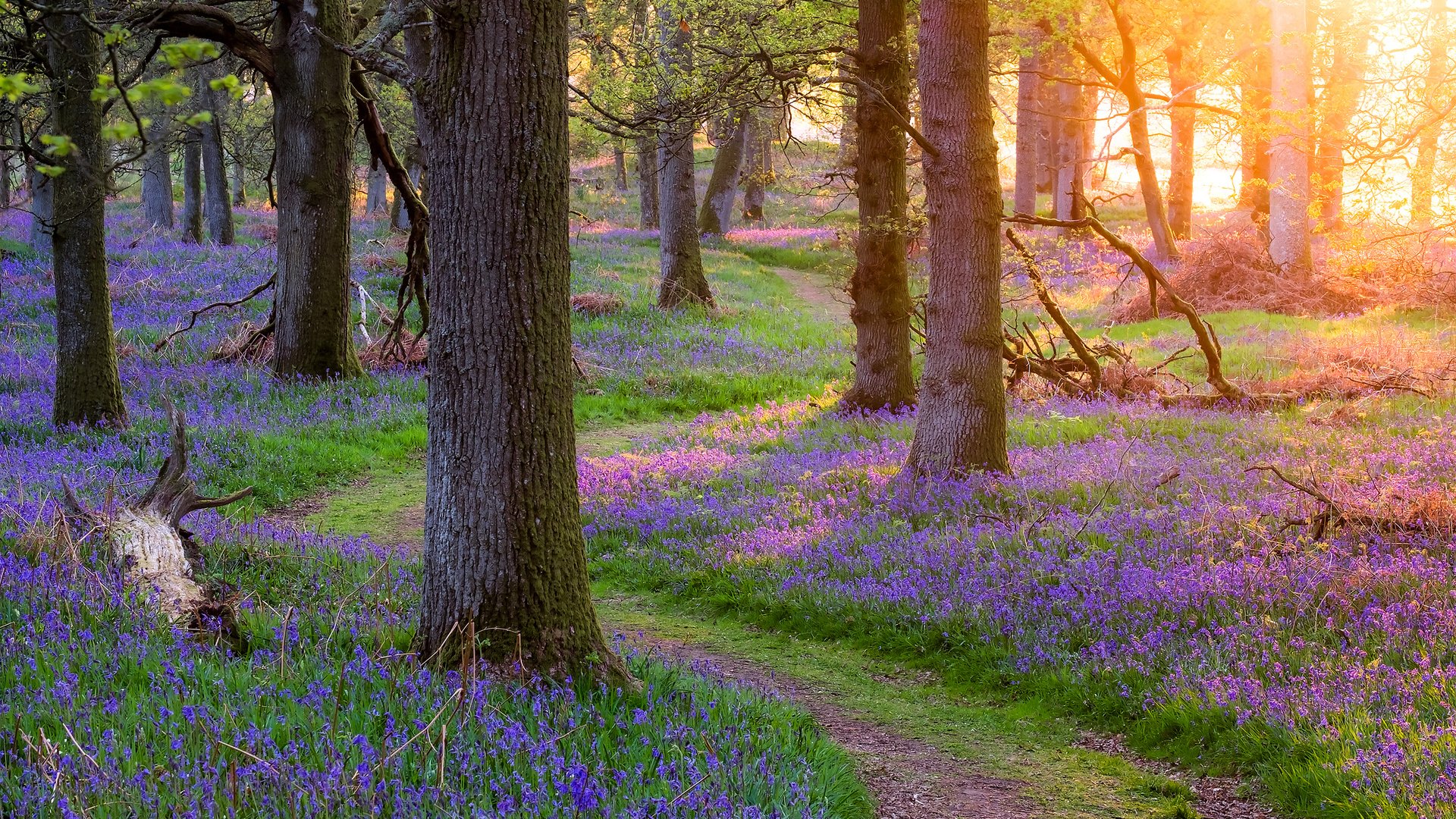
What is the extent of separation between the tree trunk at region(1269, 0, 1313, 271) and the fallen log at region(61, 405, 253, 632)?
20070mm

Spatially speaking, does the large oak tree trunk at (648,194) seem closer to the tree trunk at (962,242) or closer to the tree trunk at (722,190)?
the tree trunk at (722,190)

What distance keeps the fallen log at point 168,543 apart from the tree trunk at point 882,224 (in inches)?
321

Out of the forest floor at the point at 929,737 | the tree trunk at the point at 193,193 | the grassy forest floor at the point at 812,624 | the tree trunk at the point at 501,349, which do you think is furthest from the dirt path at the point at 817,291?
the tree trunk at the point at 501,349

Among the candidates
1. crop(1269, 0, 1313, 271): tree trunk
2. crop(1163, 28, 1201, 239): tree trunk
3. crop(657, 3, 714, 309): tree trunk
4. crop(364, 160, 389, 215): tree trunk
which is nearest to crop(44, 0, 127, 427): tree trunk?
crop(657, 3, 714, 309): tree trunk

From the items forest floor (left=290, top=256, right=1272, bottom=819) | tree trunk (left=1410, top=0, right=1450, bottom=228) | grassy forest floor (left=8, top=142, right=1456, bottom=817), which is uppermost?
tree trunk (left=1410, top=0, right=1450, bottom=228)

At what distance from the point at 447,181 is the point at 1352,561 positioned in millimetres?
6151

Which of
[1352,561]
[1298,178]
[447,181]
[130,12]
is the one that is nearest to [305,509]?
[130,12]

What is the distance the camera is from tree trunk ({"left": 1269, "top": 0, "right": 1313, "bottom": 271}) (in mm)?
20484

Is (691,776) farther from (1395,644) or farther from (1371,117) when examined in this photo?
(1371,117)

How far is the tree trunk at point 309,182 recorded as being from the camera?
14906 mm

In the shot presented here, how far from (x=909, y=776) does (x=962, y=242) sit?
568cm

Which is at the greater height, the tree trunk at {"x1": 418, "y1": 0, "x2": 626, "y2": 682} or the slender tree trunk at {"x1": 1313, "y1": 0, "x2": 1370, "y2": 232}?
the slender tree trunk at {"x1": 1313, "y1": 0, "x2": 1370, "y2": 232}

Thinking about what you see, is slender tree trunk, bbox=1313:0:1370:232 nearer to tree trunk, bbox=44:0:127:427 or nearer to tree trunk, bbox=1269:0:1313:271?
tree trunk, bbox=1269:0:1313:271

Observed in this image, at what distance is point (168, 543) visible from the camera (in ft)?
22.1
